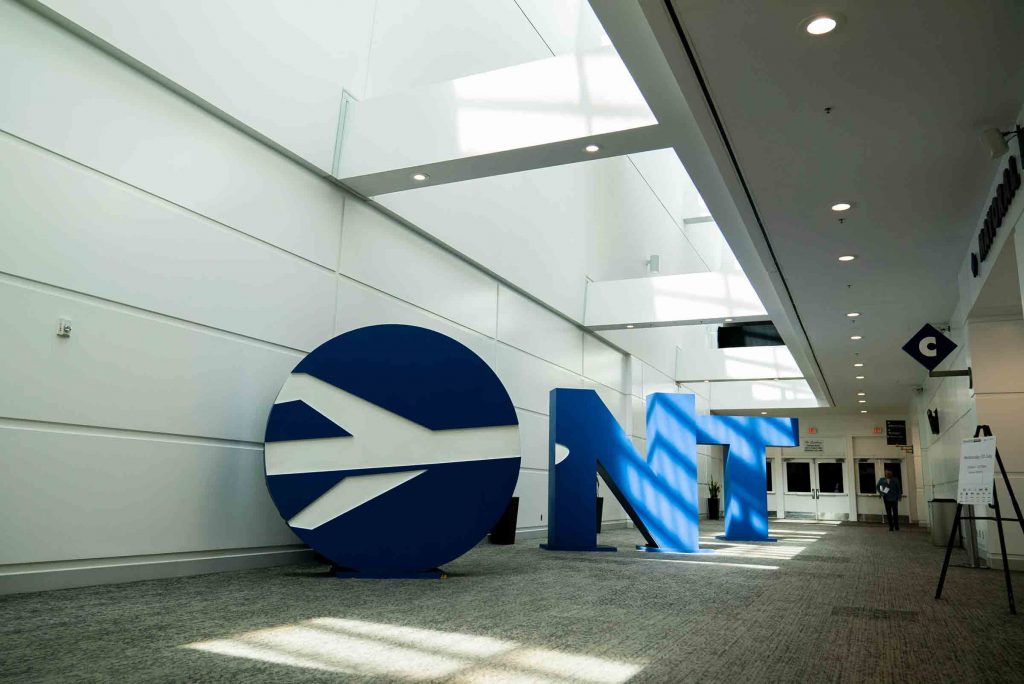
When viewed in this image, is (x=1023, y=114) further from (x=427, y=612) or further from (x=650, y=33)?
(x=427, y=612)

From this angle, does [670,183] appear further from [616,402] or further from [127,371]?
[127,371]

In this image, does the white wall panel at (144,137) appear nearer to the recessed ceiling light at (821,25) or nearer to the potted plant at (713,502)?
the recessed ceiling light at (821,25)

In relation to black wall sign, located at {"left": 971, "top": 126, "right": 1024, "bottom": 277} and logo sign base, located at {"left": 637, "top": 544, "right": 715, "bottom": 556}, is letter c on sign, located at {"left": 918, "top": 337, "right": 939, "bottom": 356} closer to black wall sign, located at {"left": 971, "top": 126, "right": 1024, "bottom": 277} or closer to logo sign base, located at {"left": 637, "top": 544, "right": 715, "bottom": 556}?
black wall sign, located at {"left": 971, "top": 126, "right": 1024, "bottom": 277}

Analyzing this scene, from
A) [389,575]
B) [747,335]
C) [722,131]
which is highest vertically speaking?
[747,335]

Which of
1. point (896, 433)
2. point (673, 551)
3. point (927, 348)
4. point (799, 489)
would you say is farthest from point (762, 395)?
point (673, 551)

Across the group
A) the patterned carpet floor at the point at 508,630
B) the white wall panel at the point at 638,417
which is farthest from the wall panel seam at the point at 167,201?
the white wall panel at the point at 638,417

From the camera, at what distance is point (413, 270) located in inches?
302

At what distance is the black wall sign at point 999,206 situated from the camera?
4.79m

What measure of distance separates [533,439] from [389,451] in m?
5.22

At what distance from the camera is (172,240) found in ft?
16.2

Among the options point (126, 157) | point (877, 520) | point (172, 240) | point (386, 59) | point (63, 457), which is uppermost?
point (386, 59)

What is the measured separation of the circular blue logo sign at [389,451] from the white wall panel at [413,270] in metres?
1.62

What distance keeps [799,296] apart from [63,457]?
7924 mm

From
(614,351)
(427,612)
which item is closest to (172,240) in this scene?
(427,612)
